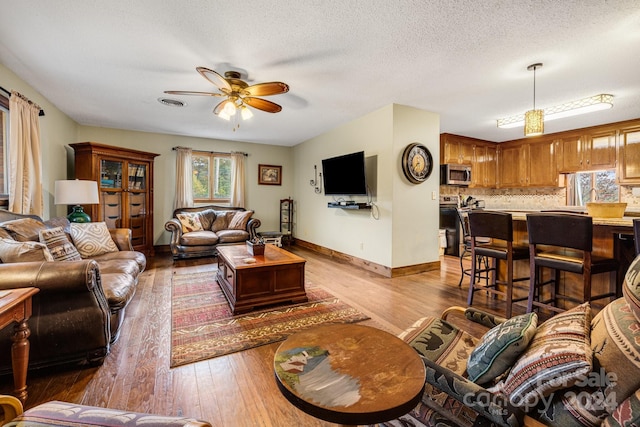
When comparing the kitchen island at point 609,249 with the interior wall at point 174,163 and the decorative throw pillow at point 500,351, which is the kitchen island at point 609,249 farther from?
the interior wall at point 174,163

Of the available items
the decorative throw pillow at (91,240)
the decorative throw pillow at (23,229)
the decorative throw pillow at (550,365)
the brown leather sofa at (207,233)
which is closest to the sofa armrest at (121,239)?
the decorative throw pillow at (91,240)

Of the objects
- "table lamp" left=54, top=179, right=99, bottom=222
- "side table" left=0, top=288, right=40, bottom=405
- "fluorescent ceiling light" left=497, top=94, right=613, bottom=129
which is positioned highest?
"fluorescent ceiling light" left=497, top=94, right=613, bottom=129

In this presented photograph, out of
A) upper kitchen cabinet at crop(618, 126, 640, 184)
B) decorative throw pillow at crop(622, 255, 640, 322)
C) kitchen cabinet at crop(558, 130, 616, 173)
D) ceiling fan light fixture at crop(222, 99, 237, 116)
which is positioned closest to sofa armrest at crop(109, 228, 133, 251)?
ceiling fan light fixture at crop(222, 99, 237, 116)

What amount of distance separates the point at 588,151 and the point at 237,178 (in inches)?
274

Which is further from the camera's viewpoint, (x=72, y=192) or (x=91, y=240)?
(x=72, y=192)

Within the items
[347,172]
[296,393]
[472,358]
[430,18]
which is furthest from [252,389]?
[347,172]

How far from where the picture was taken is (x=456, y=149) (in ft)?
19.5

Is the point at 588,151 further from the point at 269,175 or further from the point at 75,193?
the point at 75,193

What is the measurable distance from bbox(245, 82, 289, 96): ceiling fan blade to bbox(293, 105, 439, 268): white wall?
183 centimetres

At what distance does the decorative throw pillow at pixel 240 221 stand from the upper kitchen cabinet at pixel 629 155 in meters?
6.80

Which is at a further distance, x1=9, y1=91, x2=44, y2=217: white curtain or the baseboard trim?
the baseboard trim

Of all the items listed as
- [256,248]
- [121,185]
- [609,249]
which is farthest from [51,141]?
[609,249]

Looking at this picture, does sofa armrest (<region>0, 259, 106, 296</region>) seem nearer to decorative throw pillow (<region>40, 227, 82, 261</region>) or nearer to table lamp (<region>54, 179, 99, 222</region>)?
decorative throw pillow (<region>40, 227, 82, 261</region>)

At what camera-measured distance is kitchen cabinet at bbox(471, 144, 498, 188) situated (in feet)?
20.5
